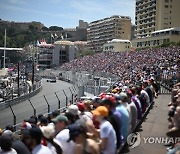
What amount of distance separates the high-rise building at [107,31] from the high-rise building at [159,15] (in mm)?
38510

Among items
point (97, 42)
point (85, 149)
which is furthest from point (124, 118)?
point (97, 42)

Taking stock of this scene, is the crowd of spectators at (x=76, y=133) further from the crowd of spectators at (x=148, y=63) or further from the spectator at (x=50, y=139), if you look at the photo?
the crowd of spectators at (x=148, y=63)

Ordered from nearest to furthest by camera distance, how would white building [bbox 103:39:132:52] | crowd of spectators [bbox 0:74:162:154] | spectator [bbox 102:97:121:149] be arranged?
crowd of spectators [bbox 0:74:162:154], spectator [bbox 102:97:121:149], white building [bbox 103:39:132:52]

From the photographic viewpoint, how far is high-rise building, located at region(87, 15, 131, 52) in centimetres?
15762

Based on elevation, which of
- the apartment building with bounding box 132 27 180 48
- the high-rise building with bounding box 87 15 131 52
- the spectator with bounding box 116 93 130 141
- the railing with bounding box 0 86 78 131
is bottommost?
the railing with bounding box 0 86 78 131

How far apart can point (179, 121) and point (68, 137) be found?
1760 millimetres

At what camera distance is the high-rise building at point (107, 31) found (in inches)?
6206

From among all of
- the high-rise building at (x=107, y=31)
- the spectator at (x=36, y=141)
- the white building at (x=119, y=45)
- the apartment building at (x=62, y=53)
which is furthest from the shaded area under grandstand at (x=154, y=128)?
the high-rise building at (x=107, y=31)

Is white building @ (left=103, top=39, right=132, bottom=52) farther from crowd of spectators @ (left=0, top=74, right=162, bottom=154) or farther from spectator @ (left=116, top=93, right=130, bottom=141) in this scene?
crowd of spectators @ (left=0, top=74, right=162, bottom=154)

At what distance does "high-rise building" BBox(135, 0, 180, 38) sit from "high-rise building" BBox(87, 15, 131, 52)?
38.5m

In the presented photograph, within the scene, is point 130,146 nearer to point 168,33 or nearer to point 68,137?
point 68,137

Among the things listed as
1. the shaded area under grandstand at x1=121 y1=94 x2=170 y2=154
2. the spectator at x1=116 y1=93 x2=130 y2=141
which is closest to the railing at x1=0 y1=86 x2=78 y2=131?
the shaded area under grandstand at x1=121 y1=94 x2=170 y2=154

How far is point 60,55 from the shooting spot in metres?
133

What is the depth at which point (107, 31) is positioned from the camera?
166 m
